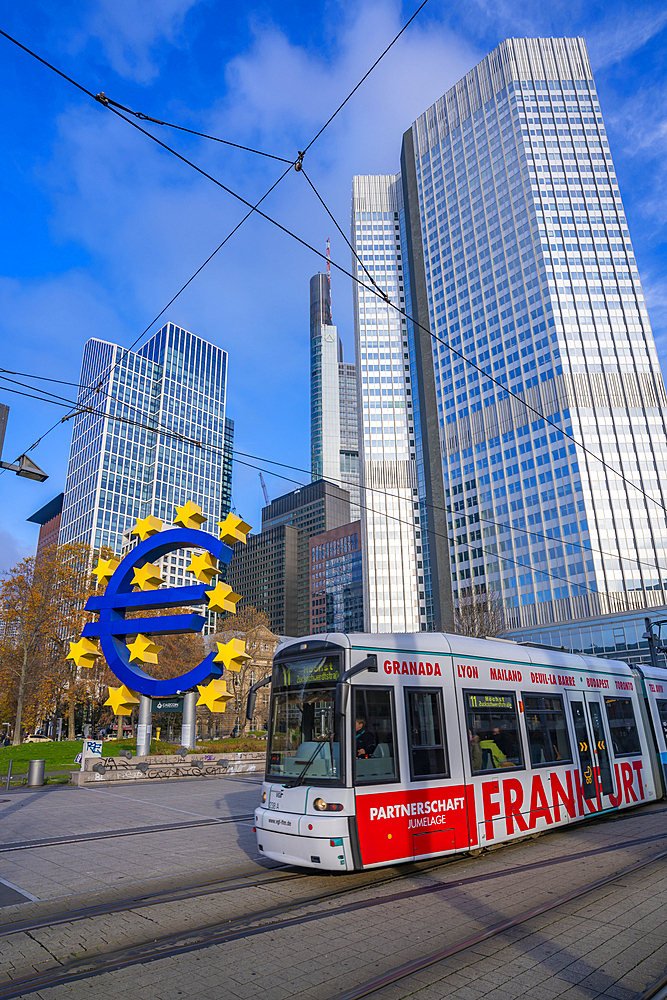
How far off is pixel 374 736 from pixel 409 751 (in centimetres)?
67

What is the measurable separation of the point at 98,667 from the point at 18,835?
3256 cm

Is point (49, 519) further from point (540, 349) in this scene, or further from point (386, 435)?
point (540, 349)

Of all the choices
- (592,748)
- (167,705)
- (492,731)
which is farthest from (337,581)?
(492,731)

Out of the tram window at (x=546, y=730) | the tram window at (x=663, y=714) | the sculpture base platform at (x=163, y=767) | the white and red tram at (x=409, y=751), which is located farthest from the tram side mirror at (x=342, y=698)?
the sculpture base platform at (x=163, y=767)

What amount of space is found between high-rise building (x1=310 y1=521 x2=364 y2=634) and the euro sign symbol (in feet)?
391

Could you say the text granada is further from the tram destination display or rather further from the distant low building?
the distant low building

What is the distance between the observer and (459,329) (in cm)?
9594

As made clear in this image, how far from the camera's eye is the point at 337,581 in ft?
512

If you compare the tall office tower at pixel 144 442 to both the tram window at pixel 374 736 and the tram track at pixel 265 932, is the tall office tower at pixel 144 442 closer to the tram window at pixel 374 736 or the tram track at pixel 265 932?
the tram window at pixel 374 736

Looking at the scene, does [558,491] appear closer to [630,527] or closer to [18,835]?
[630,527]

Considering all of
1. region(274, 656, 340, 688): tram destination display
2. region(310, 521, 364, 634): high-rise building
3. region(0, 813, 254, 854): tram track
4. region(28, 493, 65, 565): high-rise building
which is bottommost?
region(0, 813, 254, 854): tram track

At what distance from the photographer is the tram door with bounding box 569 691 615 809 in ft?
39.2

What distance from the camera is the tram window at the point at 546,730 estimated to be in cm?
1068

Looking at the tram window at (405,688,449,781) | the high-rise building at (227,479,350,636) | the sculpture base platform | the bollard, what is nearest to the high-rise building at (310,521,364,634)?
the high-rise building at (227,479,350,636)
